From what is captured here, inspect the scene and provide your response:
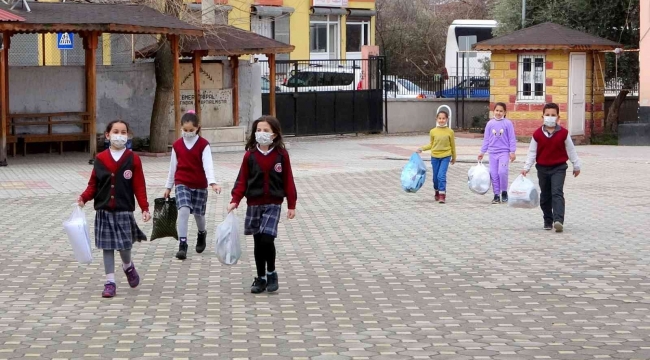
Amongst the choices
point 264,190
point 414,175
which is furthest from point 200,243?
point 414,175

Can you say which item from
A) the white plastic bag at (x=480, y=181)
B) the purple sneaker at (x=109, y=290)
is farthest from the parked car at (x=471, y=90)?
the purple sneaker at (x=109, y=290)

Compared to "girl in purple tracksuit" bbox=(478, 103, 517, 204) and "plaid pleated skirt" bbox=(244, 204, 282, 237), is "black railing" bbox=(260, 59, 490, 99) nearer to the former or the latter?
"girl in purple tracksuit" bbox=(478, 103, 517, 204)

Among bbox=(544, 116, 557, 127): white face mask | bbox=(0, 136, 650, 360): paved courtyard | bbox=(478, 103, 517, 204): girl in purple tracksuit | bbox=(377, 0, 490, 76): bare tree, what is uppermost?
bbox=(377, 0, 490, 76): bare tree

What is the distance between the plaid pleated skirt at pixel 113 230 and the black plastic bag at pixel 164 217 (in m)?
1.73

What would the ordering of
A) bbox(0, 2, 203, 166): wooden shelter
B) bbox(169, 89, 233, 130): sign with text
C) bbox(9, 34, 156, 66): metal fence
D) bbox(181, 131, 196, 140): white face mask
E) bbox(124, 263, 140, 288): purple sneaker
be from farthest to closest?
bbox(9, 34, 156, 66): metal fence
bbox(169, 89, 233, 130): sign with text
bbox(0, 2, 203, 166): wooden shelter
bbox(181, 131, 196, 140): white face mask
bbox(124, 263, 140, 288): purple sneaker

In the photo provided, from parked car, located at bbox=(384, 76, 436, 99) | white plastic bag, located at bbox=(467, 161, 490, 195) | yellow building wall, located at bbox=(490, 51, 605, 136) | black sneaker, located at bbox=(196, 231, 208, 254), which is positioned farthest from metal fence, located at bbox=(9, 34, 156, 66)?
black sneaker, located at bbox=(196, 231, 208, 254)

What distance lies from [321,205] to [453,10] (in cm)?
4766

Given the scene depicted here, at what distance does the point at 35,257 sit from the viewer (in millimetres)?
10992

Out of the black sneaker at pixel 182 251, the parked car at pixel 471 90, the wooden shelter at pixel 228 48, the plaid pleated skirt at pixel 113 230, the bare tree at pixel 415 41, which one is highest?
the bare tree at pixel 415 41

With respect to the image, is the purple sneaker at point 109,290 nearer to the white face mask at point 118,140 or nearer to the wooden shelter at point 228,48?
the white face mask at point 118,140

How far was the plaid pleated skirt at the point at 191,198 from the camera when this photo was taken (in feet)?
35.4

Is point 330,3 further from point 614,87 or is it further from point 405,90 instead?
point 614,87

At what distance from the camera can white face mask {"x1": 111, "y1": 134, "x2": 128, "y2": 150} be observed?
9.09 meters

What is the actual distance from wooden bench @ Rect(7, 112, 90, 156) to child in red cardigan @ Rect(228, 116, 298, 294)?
14.8 meters
